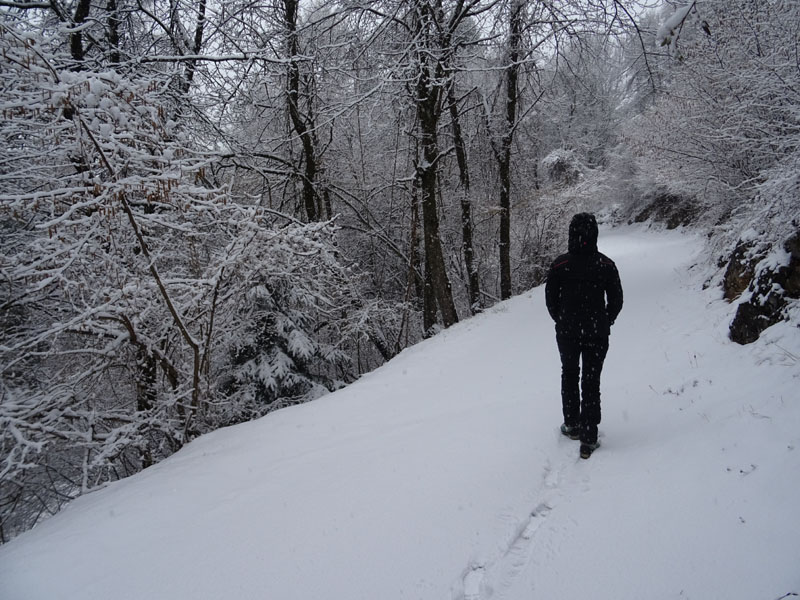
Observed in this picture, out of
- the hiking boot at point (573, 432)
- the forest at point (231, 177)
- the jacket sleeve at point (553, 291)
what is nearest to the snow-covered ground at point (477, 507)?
the hiking boot at point (573, 432)

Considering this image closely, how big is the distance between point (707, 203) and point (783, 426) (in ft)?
37.4

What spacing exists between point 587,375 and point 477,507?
1500mm

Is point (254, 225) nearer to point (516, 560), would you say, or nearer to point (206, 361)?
point (206, 361)

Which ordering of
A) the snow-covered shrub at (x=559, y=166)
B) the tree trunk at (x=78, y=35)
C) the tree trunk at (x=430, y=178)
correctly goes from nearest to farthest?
the tree trunk at (x=78, y=35), the tree trunk at (x=430, y=178), the snow-covered shrub at (x=559, y=166)

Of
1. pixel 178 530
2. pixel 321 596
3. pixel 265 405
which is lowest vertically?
pixel 265 405

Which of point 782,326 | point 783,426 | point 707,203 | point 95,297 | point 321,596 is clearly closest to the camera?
point 321,596

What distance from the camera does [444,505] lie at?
10.2 feet

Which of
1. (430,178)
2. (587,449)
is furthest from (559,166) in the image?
(587,449)

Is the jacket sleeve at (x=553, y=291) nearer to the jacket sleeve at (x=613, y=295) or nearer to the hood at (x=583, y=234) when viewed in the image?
the hood at (x=583, y=234)

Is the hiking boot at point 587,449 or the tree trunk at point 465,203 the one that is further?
the tree trunk at point 465,203

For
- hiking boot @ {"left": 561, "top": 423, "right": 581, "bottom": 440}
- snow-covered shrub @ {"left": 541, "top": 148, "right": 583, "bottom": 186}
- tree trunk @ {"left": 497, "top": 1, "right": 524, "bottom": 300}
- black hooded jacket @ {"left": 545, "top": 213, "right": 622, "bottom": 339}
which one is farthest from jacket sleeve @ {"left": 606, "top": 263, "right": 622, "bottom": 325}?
snow-covered shrub @ {"left": 541, "top": 148, "right": 583, "bottom": 186}

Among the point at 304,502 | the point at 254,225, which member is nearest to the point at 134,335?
the point at 254,225

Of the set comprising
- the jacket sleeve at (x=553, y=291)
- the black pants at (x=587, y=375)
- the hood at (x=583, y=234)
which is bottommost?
the black pants at (x=587, y=375)

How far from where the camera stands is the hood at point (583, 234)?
11.7ft
